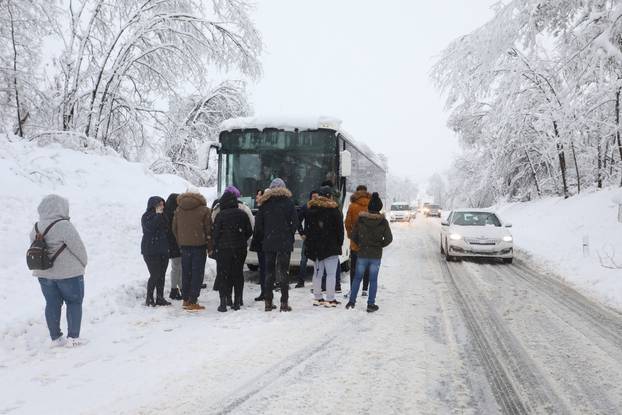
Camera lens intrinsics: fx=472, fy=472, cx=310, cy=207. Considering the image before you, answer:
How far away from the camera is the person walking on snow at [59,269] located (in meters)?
5.39

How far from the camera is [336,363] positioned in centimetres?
495

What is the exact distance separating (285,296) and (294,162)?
375cm

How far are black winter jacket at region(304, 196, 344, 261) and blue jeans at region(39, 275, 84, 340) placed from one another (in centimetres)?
351

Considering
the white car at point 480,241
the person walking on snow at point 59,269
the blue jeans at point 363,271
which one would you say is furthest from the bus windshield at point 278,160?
the white car at point 480,241

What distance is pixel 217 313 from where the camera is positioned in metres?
7.21

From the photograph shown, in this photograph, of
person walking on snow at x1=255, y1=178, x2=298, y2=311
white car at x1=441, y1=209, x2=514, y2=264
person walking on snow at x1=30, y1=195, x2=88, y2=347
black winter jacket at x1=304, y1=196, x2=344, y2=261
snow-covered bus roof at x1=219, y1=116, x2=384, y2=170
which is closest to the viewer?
person walking on snow at x1=30, y1=195, x2=88, y2=347

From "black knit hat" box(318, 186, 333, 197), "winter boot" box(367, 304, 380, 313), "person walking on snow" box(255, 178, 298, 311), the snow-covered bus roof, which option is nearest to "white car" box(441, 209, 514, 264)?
the snow-covered bus roof

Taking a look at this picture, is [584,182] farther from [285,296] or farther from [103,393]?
[103,393]

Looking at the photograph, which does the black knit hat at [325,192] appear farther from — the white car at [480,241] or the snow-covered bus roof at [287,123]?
the white car at [480,241]

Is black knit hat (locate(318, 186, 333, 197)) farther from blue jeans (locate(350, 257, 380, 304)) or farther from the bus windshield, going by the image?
the bus windshield

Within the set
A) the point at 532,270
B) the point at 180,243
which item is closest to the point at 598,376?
the point at 180,243

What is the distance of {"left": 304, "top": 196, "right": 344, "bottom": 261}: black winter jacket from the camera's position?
7.65 metres

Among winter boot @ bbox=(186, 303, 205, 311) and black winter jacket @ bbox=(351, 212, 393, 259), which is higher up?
black winter jacket @ bbox=(351, 212, 393, 259)

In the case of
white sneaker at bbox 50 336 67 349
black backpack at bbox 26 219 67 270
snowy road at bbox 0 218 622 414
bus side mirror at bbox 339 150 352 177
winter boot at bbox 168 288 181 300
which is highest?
bus side mirror at bbox 339 150 352 177
